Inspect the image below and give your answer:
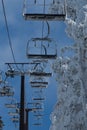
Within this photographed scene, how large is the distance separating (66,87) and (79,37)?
37.1 feet

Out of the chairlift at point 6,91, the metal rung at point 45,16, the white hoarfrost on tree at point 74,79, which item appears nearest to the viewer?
the metal rung at point 45,16

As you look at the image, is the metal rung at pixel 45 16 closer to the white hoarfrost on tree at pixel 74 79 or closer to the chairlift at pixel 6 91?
the chairlift at pixel 6 91

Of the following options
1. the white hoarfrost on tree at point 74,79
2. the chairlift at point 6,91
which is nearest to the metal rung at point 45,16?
the chairlift at point 6,91

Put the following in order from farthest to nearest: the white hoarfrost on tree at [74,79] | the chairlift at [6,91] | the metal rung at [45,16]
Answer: the white hoarfrost on tree at [74,79] < the chairlift at [6,91] < the metal rung at [45,16]

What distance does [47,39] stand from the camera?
21.4m

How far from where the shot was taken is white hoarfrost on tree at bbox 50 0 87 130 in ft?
→ 174

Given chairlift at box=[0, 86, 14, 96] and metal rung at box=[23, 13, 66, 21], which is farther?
chairlift at box=[0, 86, 14, 96]

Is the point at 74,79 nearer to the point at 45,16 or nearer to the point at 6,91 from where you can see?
the point at 6,91

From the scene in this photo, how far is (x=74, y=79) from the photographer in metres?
58.5

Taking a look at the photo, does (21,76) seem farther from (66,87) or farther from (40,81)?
(66,87)

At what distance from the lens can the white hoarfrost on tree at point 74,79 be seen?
174ft

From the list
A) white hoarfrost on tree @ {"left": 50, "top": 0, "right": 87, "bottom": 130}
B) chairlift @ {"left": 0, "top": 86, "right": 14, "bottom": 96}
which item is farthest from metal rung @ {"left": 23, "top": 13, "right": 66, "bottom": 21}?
white hoarfrost on tree @ {"left": 50, "top": 0, "right": 87, "bottom": 130}

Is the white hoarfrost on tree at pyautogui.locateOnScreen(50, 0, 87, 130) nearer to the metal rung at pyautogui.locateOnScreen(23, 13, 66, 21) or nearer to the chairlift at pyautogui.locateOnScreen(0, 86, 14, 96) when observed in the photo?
the chairlift at pyautogui.locateOnScreen(0, 86, 14, 96)

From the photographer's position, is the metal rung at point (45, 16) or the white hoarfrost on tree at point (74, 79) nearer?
the metal rung at point (45, 16)
